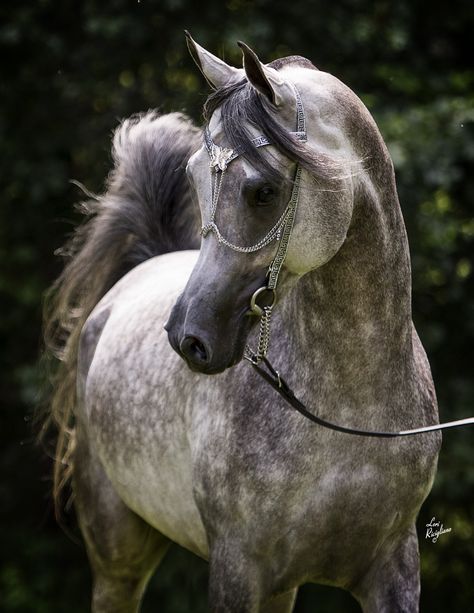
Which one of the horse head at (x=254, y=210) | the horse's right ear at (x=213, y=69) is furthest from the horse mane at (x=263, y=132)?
the horse's right ear at (x=213, y=69)

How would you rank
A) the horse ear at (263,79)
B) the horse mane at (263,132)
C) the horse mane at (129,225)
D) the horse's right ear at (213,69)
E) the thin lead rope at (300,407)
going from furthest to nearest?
the horse mane at (129,225)
the thin lead rope at (300,407)
the horse's right ear at (213,69)
the horse mane at (263,132)
the horse ear at (263,79)

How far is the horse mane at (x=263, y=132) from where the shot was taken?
2.67 meters

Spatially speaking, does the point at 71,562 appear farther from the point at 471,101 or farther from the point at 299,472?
the point at 299,472

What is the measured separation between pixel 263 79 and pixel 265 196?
28cm

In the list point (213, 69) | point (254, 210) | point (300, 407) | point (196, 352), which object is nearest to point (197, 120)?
point (213, 69)

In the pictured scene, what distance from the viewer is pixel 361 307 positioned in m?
3.00

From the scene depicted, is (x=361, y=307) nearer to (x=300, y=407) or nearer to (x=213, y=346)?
(x=300, y=407)

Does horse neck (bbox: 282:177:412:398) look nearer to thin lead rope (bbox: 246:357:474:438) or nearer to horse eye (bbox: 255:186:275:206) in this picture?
thin lead rope (bbox: 246:357:474:438)

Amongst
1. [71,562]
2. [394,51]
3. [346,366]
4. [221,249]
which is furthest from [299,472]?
[71,562]

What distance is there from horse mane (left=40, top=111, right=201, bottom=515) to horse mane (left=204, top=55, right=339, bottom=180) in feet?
6.56

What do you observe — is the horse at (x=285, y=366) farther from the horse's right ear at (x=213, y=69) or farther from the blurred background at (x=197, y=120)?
the blurred background at (x=197, y=120)

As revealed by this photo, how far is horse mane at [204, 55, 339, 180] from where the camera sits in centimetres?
267

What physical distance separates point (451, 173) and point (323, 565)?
4.00 metres

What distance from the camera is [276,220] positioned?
107 inches
